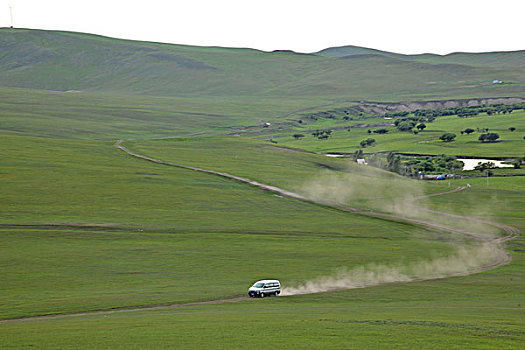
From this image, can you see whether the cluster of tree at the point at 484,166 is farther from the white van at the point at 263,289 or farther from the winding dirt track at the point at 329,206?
the white van at the point at 263,289

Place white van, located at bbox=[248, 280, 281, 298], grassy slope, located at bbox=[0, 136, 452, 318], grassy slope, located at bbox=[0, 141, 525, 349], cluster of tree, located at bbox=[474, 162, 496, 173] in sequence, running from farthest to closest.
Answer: cluster of tree, located at bbox=[474, 162, 496, 173] → grassy slope, located at bbox=[0, 136, 452, 318] → white van, located at bbox=[248, 280, 281, 298] → grassy slope, located at bbox=[0, 141, 525, 349]

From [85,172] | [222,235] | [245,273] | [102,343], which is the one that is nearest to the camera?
[102,343]

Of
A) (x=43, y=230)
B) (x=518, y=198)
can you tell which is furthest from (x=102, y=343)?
(x=518, y=198)

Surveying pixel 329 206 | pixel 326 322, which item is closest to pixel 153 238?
pixel 329 206

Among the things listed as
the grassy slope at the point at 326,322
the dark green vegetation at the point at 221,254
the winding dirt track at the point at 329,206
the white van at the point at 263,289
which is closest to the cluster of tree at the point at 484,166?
the dark green vegetation at the point at 221,254

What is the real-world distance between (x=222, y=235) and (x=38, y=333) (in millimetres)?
45707

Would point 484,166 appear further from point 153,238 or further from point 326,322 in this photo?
point 326,322

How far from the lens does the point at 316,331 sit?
38125mm

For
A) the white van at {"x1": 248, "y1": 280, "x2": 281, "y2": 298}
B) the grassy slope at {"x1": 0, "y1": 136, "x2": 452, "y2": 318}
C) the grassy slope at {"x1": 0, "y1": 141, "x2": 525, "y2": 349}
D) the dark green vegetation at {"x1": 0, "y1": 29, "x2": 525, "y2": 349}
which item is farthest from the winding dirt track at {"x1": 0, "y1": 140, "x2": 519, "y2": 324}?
the grassy slope at {"x1": 0, "y1": 141, "x2": 525, "y2": 349}

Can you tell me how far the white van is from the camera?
2133 inches

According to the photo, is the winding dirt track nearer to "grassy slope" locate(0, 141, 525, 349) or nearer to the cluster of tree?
"grassy slope" locate(0, 141, 525, 349)

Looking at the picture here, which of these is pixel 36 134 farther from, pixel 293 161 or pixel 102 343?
pixel 102 343

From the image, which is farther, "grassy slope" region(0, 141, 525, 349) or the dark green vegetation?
the dark green vegetation

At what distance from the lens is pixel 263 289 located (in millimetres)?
54312
